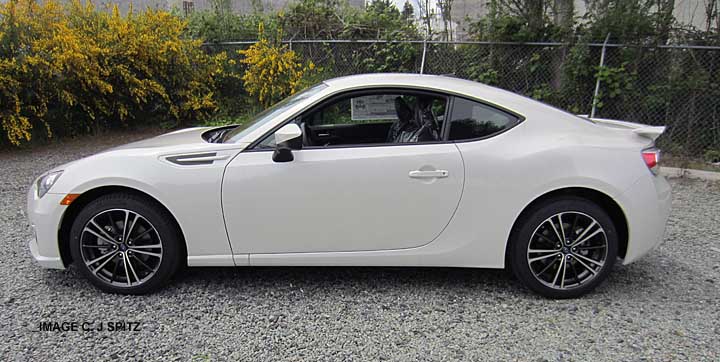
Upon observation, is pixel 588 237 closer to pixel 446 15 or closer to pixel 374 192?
pixel 374 192

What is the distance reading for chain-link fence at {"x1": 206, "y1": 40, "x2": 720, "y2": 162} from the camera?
284 inches

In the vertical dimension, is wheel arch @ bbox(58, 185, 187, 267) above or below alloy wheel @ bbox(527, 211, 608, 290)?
above

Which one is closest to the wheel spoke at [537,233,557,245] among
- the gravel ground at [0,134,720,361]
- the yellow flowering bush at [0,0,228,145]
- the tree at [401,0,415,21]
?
the gravel ground at [0,134,720,361]

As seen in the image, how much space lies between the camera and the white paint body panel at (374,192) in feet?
10.4

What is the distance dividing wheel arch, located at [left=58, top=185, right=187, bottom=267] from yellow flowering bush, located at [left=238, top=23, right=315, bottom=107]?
6.21m

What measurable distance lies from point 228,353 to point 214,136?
1706mm

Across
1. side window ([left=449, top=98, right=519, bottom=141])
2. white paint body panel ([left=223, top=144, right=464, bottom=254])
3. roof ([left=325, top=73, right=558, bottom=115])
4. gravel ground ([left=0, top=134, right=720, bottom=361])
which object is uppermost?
roof ([left=325, top=73, right=558, bottom=115])

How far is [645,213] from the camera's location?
→ 323cm

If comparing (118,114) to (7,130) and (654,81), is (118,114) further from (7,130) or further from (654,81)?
(654,81)

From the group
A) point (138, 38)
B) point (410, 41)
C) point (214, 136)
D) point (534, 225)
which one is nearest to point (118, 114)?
point (138, 38)

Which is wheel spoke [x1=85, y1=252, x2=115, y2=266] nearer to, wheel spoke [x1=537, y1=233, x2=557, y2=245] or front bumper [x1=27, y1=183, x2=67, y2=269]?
front bumper [x1=27, y1=183, x2=67, y2=269]

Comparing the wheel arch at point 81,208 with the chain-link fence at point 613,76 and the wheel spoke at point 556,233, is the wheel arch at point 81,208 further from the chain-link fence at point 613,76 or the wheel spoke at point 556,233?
the chain-link fence at point 613,76

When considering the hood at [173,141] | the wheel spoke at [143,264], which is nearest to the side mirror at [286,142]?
the hood at [173,141]

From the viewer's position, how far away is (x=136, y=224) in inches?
129
